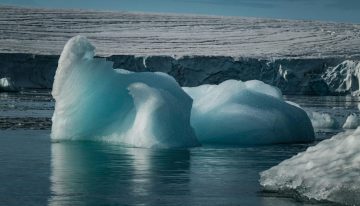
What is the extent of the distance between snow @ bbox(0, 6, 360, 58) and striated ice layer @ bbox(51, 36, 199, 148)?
1073 inches

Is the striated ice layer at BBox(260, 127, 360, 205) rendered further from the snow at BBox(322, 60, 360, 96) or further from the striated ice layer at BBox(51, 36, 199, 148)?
the snow at BBox(322, 60, 360, 96)

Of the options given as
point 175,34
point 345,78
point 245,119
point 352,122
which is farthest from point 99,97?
point 175,34

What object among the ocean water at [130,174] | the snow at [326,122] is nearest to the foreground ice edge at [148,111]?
the ocean water at [130,174]

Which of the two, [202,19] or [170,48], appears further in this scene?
[202,19]

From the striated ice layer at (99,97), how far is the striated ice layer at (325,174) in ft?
13.1

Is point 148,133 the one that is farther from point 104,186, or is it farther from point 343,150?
point 343,150

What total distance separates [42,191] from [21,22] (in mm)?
41215

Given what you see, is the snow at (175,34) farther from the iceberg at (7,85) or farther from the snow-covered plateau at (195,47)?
the iceberg at (7,85)

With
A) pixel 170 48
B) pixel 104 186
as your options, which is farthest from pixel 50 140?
pixel 170 48

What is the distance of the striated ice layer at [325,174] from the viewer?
483 centimetres

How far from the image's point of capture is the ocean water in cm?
521

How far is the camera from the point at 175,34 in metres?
46.9

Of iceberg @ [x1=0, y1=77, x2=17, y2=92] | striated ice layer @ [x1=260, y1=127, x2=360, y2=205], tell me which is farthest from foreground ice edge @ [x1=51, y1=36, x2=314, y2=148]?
iceberg @ [x1=0, y1=77, x2=17, y2=92]

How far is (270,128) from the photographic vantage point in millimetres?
10367
